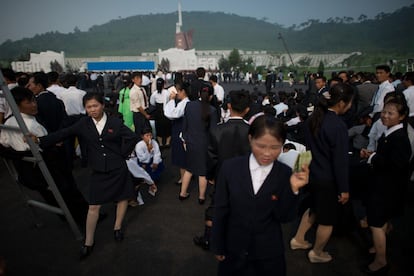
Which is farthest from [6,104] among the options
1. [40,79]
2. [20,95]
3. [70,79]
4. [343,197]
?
[343,197]

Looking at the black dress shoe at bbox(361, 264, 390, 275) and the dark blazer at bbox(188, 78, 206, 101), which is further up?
the dark blazer at bbox(188, 78, 206, 101)

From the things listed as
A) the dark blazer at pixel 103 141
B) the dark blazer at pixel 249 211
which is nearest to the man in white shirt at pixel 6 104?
the dark blazer at pixel 103 141

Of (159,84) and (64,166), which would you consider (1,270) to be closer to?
(64,166)

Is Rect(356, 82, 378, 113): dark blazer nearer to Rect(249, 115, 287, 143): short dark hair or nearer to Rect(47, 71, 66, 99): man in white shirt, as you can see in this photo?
Rect(249, 115, 287, 143): short dark hair

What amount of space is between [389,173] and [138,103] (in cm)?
503

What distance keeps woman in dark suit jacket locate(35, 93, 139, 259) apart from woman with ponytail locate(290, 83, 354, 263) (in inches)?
75.6

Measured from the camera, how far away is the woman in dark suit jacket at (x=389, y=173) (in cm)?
256

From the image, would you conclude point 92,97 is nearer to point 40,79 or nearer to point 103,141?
point 103,141

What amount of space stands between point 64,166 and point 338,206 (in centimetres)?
326

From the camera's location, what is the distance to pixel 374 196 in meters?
2.75

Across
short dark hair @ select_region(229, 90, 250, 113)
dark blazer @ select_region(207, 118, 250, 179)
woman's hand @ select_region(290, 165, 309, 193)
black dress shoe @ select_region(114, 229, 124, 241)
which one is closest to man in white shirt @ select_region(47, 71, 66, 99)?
black dress shoe @ select_region(114, 229, 124, 241)

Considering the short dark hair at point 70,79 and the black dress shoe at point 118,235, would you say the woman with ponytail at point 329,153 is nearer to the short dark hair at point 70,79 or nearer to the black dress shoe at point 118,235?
the black dress shoe at point 118,235

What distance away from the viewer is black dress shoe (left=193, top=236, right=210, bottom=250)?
3350 mm

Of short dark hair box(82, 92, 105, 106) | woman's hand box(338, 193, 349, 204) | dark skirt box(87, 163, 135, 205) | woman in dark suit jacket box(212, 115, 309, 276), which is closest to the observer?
woman in dark suit jacket box(212, 115, 309, 276)
